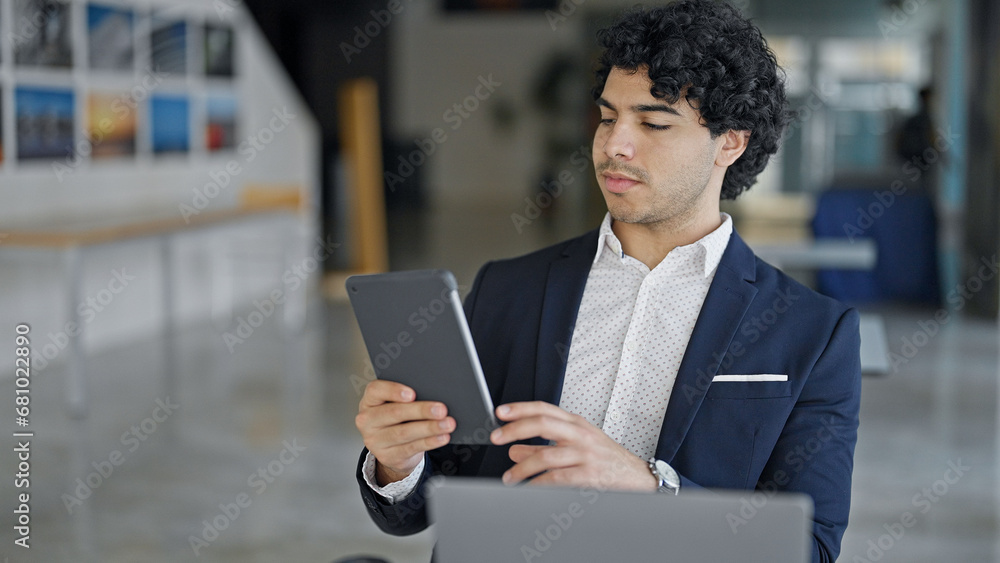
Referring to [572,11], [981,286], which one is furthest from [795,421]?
[572,11]

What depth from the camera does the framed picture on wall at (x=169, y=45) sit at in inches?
255

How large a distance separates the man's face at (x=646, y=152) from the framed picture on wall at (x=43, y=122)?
14.8 feet

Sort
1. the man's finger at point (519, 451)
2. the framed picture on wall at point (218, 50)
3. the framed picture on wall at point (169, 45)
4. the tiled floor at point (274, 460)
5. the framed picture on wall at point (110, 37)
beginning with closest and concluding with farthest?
the man's finger at point (519, 451) → the tiled floor at point (274, 460) → the framed picture on wall at point (110, 37) → the framed picture on wall at point (169, 45) → the framed picture on wall at point (218, 50)

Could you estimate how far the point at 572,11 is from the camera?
1328cm

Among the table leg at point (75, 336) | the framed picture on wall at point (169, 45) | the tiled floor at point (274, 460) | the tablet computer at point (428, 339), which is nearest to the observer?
the tablet computer at point (428, 339)

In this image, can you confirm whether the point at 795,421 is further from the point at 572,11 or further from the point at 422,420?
the point at 572,11

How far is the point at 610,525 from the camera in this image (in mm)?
942

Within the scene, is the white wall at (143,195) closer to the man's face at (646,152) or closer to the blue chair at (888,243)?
the man's face at (646,152)

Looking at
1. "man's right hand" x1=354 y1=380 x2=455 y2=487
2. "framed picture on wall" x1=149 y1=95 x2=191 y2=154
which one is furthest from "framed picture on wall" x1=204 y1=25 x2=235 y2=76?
"man's right hand" x1=354 y1=380 x2=455 y2=487

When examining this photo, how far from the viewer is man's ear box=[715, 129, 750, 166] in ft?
5.21

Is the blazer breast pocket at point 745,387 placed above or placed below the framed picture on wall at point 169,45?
below

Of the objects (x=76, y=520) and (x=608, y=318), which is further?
(x=76, y=520)

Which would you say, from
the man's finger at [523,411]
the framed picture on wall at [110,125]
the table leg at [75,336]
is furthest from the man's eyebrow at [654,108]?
the framed picture on wall at [110,125]

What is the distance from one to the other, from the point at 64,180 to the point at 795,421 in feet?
16.5
